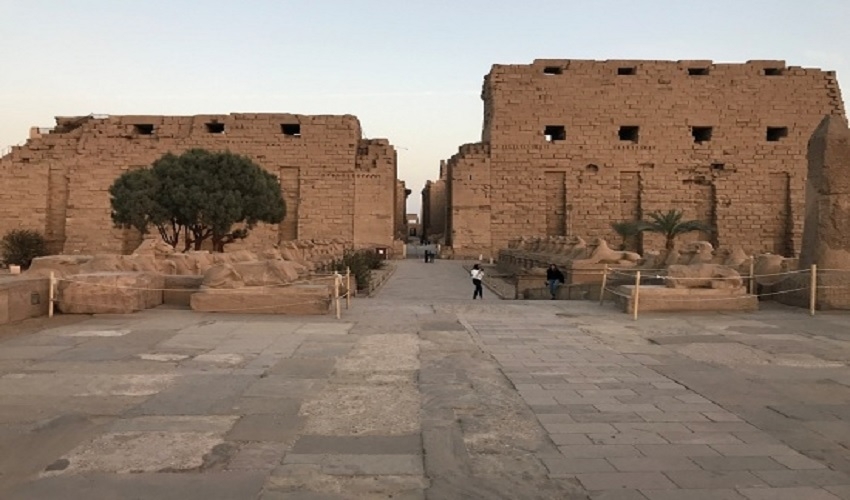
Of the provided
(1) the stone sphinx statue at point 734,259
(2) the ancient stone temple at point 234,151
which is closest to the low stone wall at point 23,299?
(1) the stone sphinx statue at point 734,259

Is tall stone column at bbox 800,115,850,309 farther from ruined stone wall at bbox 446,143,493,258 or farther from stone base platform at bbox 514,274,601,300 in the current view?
ruined stone wall at bbox 446,143,493,258

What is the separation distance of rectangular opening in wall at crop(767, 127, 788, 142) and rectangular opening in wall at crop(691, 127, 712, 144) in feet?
9.32

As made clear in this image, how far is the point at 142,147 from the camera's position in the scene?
98.4ft

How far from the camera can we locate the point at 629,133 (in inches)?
1188

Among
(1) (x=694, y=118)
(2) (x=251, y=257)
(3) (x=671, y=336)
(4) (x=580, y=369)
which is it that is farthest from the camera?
(1) (x=694, y=118)

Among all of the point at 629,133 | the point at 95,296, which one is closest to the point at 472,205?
the point at 629,133

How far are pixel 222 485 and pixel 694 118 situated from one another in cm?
Answer: 3062

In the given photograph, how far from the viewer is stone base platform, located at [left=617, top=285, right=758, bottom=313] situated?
8.62 m

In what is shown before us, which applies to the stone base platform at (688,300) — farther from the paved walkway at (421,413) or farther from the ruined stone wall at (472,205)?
the ruined stone wall at (472,205)

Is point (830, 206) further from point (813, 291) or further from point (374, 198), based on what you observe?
point (374, 198)

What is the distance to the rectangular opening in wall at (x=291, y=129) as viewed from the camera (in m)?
30.0

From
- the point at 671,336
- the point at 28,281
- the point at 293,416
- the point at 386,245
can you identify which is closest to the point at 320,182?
the point at 386,245

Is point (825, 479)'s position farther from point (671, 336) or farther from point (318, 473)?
point (671, 336)

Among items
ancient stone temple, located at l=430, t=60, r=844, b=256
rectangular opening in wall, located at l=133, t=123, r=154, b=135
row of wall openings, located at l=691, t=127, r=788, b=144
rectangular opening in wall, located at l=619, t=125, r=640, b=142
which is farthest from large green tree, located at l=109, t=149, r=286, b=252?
row of wall openings, located at l=691, t=127, r=788, b=144
